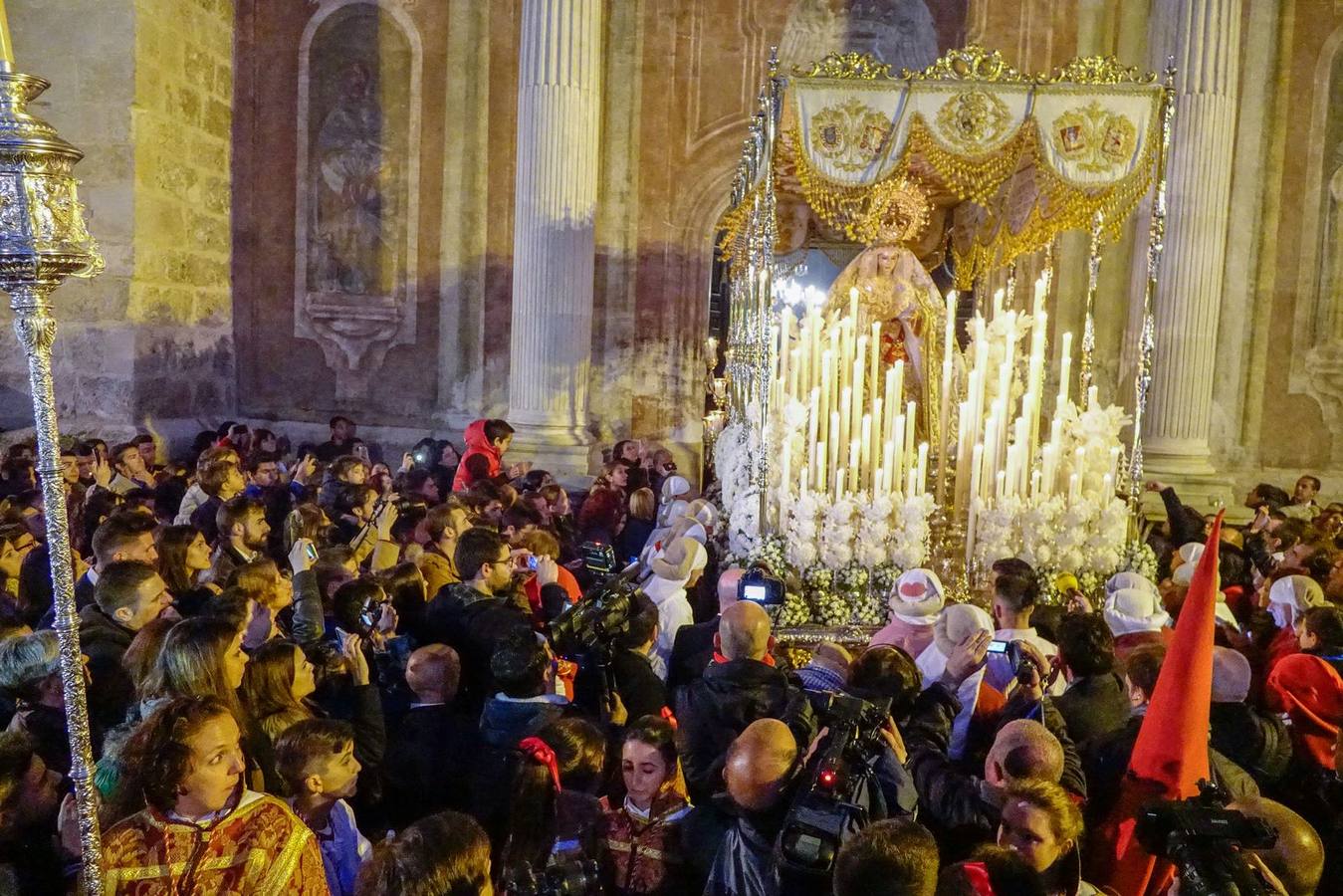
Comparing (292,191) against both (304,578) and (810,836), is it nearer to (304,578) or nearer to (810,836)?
(304,578)

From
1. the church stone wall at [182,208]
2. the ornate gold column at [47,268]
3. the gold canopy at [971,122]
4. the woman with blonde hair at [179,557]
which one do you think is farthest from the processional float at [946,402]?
the church stone wall at [182,208]

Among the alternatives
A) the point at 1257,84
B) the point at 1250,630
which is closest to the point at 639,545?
the point at 1250,630

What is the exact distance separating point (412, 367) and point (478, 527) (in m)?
8.57

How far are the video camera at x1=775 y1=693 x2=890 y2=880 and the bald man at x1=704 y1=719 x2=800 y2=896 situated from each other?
89 millimetres

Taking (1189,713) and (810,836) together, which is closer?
(810,836)

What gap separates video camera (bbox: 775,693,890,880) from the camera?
2.96 meters

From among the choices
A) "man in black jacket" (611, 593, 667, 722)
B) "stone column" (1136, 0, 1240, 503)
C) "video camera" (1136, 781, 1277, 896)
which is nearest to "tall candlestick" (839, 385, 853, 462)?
"man in black jacket" (611, 593, 667, 722)

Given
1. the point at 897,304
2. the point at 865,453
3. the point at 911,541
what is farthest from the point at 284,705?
the point at 897,304

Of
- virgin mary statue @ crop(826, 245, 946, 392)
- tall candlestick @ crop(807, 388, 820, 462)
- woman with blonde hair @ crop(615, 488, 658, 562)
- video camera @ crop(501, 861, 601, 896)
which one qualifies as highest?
virgin mary statue @ crop(826, 245, 946, 392)

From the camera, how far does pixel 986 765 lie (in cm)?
384

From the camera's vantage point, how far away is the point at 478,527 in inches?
223

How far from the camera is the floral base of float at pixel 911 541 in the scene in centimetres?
764

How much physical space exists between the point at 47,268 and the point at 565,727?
181 centimetres

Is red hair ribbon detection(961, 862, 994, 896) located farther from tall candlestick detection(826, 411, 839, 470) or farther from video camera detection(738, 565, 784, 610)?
tall candlestick detection(826, 411, 839, 470)
